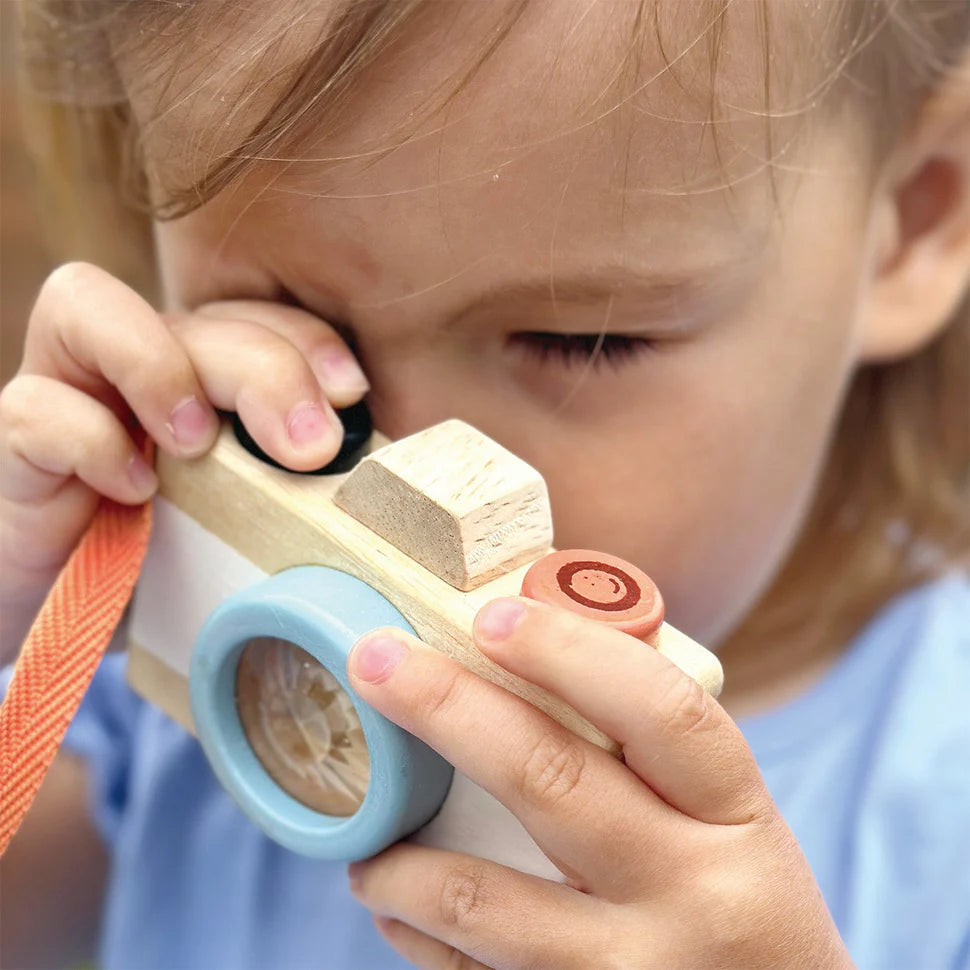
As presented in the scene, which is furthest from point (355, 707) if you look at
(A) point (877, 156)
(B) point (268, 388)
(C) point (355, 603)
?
(A) point (877, 156)

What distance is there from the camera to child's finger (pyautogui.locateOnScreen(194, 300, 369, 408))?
524mm

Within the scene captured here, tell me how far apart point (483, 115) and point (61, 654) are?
0.93 ft

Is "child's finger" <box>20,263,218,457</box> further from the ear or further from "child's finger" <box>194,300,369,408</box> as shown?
the ear

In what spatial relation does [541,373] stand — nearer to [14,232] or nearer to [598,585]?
[598,585]

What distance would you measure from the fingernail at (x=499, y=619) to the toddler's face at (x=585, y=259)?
0.17 metres

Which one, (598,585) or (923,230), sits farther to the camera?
(923,230)

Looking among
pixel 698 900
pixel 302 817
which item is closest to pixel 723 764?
pixel 698 900

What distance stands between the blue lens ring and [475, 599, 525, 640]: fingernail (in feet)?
0.14

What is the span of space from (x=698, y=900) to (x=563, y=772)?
71 millimetres

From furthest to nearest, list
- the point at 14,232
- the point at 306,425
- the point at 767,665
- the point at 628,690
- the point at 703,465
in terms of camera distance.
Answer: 1. the point at 14,232
2. the point at 767,665
3. the point at 703,465
4. the point at 306,425
5. the point at 628,690

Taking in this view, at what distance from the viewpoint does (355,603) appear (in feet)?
1.42

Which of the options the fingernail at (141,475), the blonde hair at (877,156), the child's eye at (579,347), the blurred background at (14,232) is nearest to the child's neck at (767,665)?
the blonde hair at (877,156)

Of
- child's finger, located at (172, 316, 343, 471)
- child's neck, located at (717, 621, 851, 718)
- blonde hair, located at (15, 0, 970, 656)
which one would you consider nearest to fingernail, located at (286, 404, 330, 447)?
child's finger, located at (172, 316, 343, 471)

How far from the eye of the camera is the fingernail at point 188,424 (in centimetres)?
51
